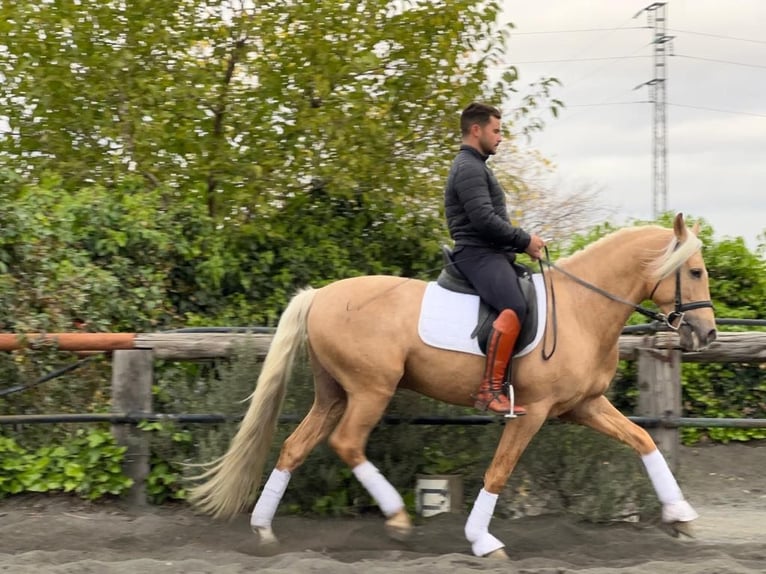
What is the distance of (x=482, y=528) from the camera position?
232 inches

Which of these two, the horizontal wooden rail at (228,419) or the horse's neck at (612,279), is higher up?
the horse's neck at (612,279)

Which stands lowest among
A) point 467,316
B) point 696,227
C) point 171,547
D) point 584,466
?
point 171,547

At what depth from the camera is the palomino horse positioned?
6.01m

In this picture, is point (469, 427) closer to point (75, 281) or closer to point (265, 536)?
point (265, 536)

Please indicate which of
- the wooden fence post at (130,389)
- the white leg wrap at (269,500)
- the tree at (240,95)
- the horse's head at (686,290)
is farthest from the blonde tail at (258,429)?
the tree at (240,95)

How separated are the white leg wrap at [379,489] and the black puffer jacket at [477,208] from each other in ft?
4.74

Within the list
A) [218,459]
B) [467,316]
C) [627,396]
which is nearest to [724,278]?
[627,396]

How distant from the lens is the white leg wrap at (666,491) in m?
6.18

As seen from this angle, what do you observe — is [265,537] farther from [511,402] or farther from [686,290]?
[686,290]

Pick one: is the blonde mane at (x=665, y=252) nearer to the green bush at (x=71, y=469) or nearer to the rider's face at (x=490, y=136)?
the rider's face at (x=490, y=136)

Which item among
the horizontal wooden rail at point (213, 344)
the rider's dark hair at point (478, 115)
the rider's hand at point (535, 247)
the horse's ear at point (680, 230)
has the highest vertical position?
the rider's dark hair at point (478, 115)

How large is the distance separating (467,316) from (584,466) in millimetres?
1341

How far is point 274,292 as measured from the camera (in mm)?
9703

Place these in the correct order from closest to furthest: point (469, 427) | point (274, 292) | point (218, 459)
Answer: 1. point (218, 459)
2. point (469, 427)
3. point (274, 292)
